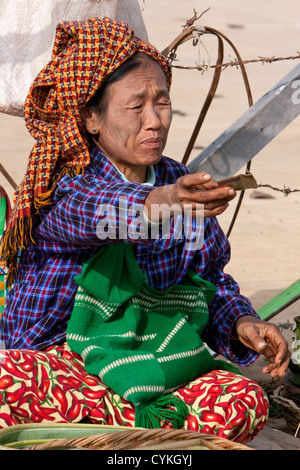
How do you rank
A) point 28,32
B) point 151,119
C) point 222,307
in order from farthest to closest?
point 28,32 < point 222,307 < point 151,119

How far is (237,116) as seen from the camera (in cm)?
1043

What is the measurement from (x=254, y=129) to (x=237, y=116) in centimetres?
690

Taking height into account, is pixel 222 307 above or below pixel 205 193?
below

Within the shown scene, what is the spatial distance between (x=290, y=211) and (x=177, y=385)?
14.9 feet

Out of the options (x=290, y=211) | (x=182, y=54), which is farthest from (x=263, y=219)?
(x=182, y=54)

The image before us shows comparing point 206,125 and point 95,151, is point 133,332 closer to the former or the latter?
point 95,151

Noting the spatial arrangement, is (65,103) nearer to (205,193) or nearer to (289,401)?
(205,193)

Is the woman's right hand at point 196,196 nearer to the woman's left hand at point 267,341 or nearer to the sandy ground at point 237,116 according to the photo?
the woman's left hand at point 267,341

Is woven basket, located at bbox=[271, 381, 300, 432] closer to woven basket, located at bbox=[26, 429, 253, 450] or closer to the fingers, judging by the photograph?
woven basket, located at bbox=[26, 429, 253, 450]

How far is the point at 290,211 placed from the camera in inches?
288

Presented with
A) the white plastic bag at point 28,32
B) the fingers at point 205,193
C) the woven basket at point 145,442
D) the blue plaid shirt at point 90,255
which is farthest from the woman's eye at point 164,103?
the woven basket at point 145,442

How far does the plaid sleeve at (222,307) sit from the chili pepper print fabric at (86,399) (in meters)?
0.24

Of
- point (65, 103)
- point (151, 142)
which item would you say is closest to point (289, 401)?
point (151, 142)

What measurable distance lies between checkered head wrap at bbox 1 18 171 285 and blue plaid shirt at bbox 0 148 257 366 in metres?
0.06
